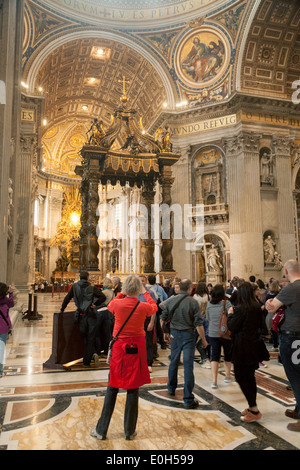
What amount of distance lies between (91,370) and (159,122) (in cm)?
1875

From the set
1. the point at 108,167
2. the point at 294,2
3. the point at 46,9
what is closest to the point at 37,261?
the point at 46,9

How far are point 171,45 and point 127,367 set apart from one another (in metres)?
22.3

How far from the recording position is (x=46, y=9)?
1942 cm

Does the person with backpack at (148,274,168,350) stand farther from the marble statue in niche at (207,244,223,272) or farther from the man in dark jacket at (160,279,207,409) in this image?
the marble statue in niche at (207,244,223,272)

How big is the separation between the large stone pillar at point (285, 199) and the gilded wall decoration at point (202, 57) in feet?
17.2

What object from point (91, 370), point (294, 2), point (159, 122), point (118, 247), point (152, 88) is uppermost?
point (294, 2)

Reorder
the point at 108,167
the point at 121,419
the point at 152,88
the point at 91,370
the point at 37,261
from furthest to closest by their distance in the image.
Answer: the point at 37,261
the point at 152,88
the point at 108,167
the point at 91,370
the point at 121,419

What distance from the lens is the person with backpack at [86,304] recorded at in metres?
5.30

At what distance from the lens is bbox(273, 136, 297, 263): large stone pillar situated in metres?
19.4

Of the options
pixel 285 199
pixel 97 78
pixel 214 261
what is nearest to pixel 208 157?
pixel 285 199

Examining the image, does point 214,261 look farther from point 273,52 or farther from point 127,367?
point 127,367

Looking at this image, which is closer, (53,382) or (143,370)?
(143,370)
